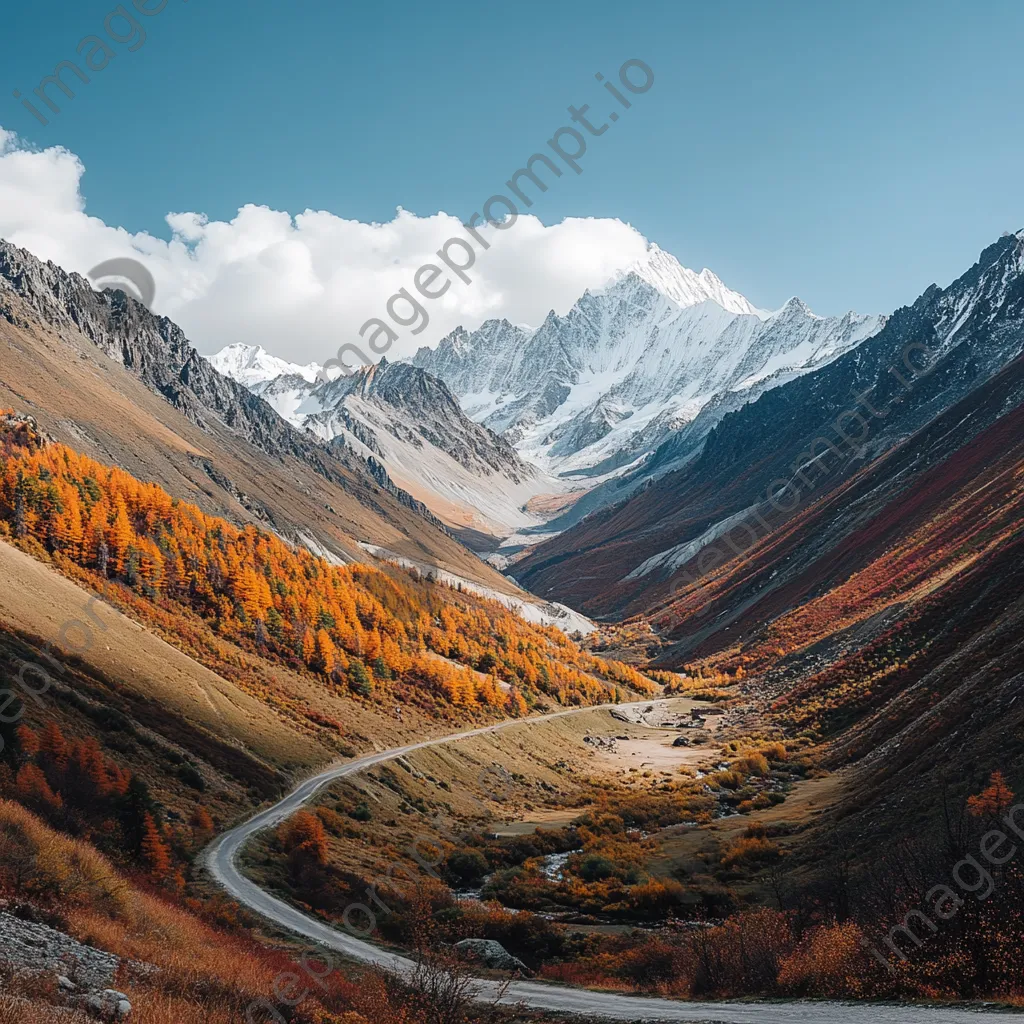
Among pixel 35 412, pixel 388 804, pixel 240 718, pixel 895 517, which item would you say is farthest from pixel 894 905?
pixel 35 412

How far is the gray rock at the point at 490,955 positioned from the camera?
26.1m

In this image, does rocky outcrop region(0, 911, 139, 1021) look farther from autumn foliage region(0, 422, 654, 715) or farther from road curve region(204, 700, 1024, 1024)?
autumn foliage region(0, 422, 654, 715)

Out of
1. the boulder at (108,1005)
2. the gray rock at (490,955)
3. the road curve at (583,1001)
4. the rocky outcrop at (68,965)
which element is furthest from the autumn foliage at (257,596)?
the boulder at (108,1005)

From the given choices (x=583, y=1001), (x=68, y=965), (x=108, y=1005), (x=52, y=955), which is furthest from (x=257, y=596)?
(x=108, y=1005)

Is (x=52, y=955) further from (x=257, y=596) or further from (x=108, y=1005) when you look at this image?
(x=257, y=596)

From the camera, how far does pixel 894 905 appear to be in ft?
68.1

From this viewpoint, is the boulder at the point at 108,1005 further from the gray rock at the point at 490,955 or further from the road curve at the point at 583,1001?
the gray rock at the point at 490,955

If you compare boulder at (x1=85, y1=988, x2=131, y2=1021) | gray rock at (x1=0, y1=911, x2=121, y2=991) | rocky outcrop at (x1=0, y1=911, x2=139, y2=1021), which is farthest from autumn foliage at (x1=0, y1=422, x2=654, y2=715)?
boulder at (x1=85, y1=988, x2=131, y2=1021)

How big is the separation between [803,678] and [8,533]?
102171 millimetres

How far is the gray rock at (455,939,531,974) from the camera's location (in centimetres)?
2614

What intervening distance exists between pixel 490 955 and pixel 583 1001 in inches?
233

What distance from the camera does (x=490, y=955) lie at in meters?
26.6

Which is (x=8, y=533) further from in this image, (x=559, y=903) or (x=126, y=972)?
(x=126, y=972)

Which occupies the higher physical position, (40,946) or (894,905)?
(894,905)
